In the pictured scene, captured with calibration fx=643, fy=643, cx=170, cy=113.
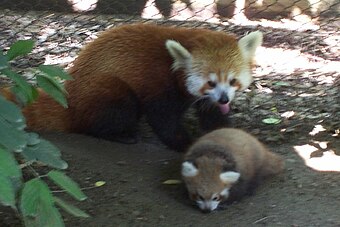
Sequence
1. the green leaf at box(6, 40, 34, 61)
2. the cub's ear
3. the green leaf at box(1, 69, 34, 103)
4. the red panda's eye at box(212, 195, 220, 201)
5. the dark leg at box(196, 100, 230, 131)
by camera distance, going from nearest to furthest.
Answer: the green leaf at box(1, 69, 34, 103)
the green leaf at box(6, 40, 34, 61)
the red panda's eye at box(212, 195, 220, 201)
the cub's ear
the dark leg at box(196, 100, 230, 131)

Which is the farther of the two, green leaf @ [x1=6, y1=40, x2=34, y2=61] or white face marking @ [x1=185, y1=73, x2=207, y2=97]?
white face marking @ [x1=185, y1=73, x2=207, y2=97]

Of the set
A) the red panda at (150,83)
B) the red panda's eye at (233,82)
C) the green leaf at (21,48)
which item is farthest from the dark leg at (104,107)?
the green leaf at (21,48)

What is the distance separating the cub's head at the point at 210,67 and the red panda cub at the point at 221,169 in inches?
16.6

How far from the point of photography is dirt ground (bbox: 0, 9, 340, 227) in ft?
11.1

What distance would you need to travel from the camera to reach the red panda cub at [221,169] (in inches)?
141

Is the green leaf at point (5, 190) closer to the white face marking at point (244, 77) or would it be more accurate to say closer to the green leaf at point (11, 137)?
the green leaf at point (11, 137)

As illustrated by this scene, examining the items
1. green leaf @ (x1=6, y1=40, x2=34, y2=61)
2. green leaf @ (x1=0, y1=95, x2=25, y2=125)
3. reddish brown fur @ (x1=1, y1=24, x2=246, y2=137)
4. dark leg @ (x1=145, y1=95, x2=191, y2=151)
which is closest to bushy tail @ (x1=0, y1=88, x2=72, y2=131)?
reddish brown fur @ (x1=1, y1=24, x2=246, y2=137)

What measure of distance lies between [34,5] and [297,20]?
2.88 metres

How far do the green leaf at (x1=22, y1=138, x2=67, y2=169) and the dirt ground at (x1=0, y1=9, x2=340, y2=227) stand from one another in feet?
4.47

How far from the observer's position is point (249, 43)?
170 inches

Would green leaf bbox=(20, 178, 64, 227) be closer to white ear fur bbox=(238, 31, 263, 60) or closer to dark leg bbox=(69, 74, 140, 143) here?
dark leg bbox=(69, 74, 140, 143)

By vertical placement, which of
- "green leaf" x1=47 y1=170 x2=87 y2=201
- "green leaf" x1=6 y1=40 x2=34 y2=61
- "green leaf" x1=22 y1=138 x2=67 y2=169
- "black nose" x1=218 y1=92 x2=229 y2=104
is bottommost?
"black nose" x1=218 y1=92 x2=229 y2=104

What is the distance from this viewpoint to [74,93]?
4.26 meters

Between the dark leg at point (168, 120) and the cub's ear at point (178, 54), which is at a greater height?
the cub's ear at point (178, 54)
